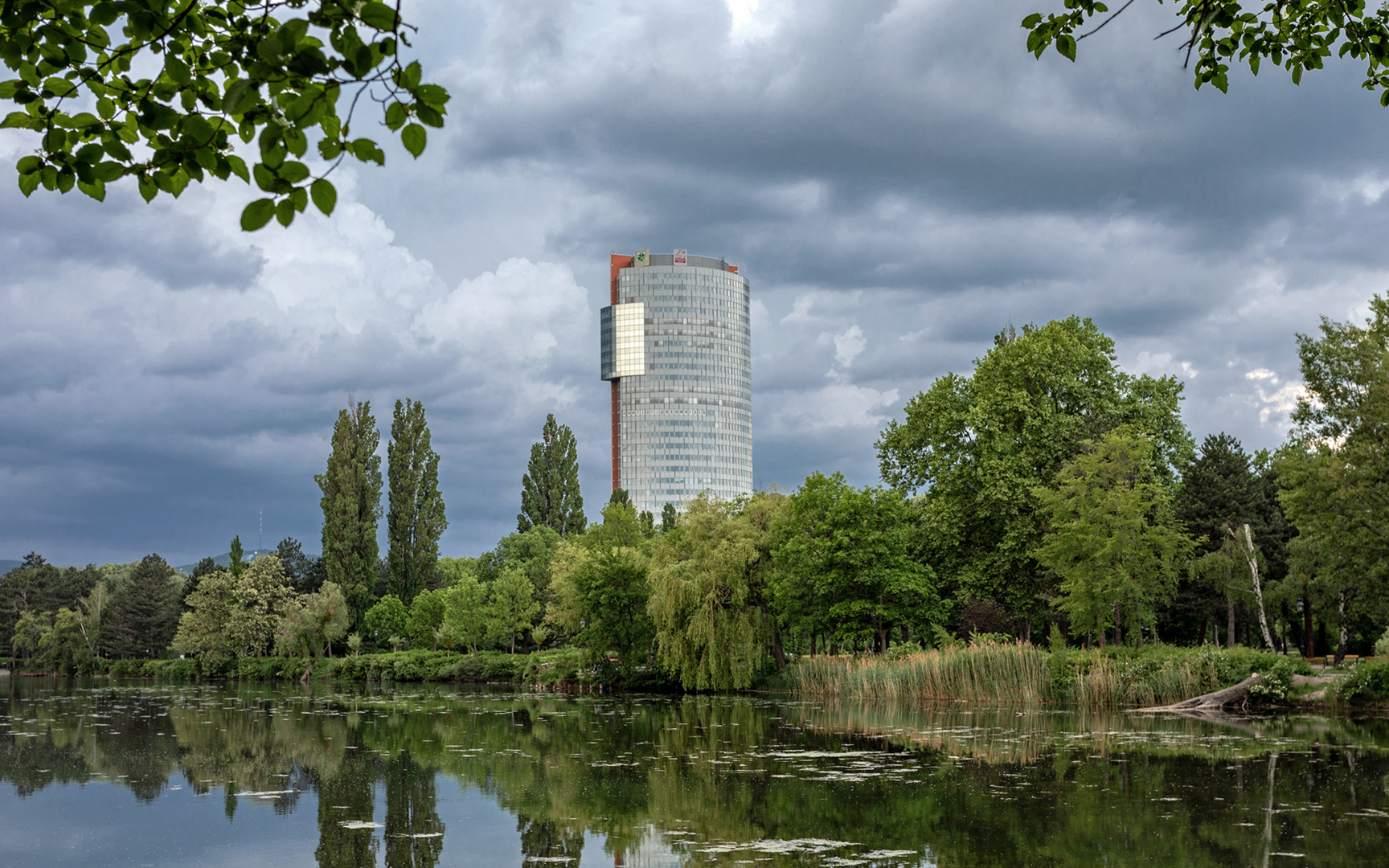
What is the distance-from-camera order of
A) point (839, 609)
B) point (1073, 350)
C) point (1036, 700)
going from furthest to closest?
point (1073, 350)
point (839, 609)
point (1036, 700)

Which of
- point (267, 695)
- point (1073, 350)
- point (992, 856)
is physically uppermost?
point (1073, 350)

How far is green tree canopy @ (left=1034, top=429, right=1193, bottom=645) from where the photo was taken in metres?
32.9

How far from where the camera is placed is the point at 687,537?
44125 millimetres

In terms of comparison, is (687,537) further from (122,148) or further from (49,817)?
(122,148)

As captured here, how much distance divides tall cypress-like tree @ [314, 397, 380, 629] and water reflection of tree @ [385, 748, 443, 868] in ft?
175

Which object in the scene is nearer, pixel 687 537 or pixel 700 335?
pixel 687 537

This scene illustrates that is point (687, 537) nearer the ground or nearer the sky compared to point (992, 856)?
nearer the sky

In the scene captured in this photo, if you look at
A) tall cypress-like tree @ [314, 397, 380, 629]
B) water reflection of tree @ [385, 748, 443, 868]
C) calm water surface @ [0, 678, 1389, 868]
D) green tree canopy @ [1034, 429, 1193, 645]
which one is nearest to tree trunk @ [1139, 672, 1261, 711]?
calm water surface @ [0, 678, 1389, 868]

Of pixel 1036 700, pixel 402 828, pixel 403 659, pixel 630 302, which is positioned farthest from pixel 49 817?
pixel 630 302

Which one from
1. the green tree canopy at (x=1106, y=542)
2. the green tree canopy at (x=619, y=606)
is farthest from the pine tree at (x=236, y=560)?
the green tree canopy at (x=1106, y=542)

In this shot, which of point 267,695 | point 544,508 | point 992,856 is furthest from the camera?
point 544,508

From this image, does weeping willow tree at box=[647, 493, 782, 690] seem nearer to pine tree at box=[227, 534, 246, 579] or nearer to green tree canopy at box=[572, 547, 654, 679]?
green tree canopy at box=[572, 547, 654, 679]

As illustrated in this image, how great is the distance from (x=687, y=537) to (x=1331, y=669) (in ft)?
80.1

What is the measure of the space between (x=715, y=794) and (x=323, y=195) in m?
12.3
